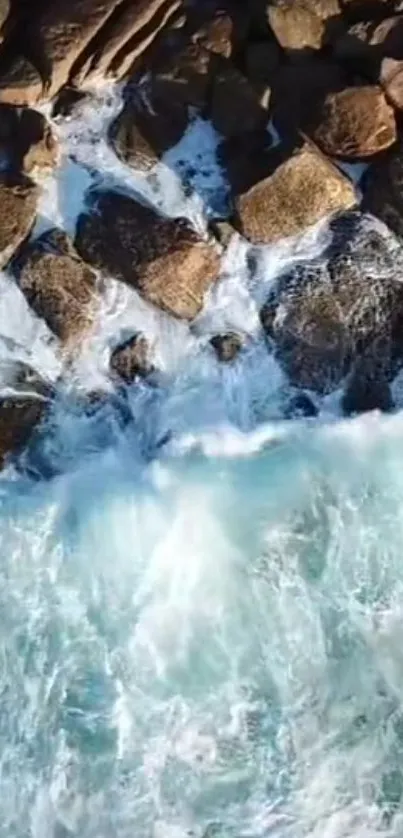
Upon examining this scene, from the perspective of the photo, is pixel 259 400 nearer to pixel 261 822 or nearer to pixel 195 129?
pixel 195 129

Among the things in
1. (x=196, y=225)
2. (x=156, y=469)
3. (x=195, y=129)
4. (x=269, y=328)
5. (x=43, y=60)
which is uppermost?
(x=43, y=60)

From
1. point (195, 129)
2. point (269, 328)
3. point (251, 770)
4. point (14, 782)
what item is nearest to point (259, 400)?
point (269, 328)

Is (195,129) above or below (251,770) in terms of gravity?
above

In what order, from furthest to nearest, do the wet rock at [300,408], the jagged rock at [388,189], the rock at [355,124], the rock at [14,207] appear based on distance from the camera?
the wet rock at [300,408]
the rock at [14,207]
the jagged rock at [388,189]
the rock at [355,124]

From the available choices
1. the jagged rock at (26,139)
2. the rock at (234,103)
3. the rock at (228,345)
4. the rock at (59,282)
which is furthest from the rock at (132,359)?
the rock at (234,103)

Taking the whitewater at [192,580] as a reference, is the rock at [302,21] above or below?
above

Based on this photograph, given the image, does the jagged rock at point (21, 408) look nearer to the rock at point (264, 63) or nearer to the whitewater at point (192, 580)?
the whitewater at point (192, 580)

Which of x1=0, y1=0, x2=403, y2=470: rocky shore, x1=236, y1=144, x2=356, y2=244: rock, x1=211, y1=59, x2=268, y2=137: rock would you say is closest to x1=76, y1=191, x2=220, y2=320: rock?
x1=0, y1=0, x2=403, y2=470: rocky shore

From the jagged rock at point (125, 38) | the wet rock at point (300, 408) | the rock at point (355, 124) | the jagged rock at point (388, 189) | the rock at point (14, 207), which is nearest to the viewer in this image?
the rock at point (355, 124)
